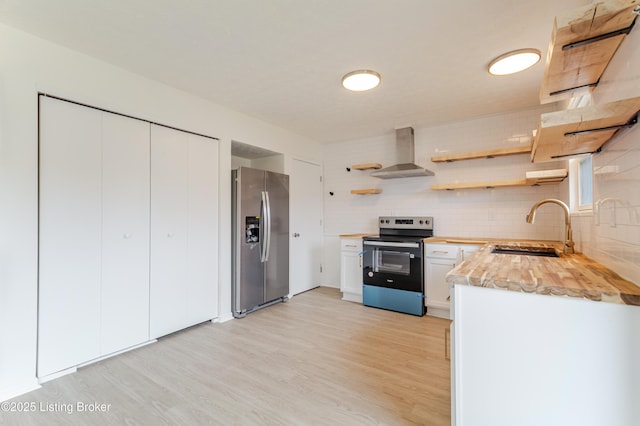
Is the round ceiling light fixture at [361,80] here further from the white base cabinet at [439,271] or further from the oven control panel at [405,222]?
the oven control panel at [405,222]

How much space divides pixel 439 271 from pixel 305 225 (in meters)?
2.11

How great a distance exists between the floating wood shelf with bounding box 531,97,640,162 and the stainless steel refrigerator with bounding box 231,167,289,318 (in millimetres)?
2849

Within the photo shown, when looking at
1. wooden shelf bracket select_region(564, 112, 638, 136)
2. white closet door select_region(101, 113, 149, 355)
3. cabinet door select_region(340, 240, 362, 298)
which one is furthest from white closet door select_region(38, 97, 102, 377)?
wooden shelf bracket select_region(564, 112, 638, 136)

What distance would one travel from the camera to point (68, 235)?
7.25 ft

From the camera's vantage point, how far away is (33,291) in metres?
2.03

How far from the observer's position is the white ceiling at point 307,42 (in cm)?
179

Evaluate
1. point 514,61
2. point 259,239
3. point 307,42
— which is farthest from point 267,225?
point 514,61

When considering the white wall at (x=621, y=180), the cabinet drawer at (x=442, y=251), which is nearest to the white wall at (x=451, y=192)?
the cabinet drawer at (x=442, y=251)

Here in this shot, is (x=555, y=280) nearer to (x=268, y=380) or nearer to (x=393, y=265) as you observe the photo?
(x=268, y=380)

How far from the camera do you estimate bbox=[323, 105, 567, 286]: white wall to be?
3.45 meters

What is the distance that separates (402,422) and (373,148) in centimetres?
370

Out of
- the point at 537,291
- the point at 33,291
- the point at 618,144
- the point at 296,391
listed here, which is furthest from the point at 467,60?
the point at 33,291

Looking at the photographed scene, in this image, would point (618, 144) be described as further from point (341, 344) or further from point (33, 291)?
point (33, 291)

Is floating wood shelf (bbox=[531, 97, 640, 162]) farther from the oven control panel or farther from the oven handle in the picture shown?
the oven control panel
